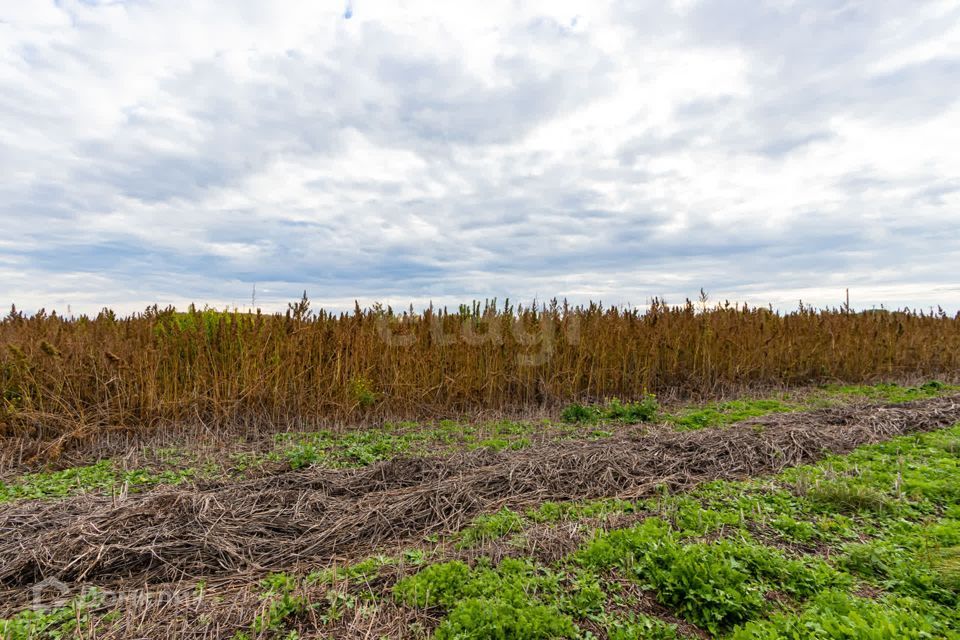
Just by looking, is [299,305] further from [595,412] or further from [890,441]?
[890,441]

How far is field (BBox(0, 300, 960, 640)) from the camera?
7.55 feet

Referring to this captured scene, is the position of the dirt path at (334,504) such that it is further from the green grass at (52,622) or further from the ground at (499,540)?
the green grass at (52,622)

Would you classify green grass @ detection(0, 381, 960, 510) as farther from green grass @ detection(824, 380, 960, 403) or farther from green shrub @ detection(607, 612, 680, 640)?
green shrub @ detection(607, 612, 680, 640)

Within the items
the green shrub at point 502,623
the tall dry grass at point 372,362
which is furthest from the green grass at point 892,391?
the green shrub at point 502,623

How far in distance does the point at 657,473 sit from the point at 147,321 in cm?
666

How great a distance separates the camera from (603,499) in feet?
12.0

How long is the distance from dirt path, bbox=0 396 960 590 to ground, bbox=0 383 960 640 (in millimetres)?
17

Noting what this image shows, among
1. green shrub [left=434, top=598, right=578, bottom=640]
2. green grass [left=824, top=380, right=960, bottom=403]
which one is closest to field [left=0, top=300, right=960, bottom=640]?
green shrub [left=434, top=598, right=578, bottom=640]

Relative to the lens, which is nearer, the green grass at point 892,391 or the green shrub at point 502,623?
the green shrub at point 502,623

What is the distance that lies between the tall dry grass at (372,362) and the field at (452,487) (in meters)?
0.04

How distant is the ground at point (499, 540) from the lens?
2232 mm

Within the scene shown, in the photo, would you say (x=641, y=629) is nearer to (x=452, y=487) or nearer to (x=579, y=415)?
(x=452, y=487)

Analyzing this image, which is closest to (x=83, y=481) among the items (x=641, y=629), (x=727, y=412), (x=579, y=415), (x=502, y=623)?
(x=502, y=623)

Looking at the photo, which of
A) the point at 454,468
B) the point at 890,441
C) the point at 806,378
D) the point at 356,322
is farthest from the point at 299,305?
the point at 806,378
